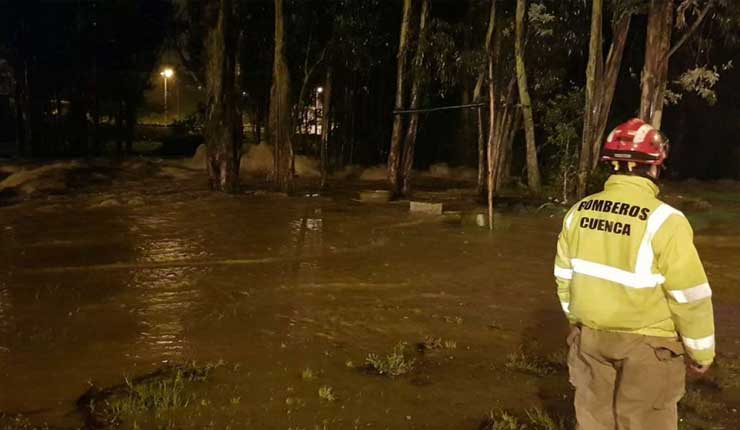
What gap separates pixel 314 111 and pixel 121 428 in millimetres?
31066

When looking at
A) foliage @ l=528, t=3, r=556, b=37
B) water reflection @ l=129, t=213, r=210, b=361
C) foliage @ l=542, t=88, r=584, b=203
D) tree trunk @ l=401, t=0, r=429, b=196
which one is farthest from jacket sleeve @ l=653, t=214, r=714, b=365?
tree trunk @ l=401, t=0, r=429, b=196

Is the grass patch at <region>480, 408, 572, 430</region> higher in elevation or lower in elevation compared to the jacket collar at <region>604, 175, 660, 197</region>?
lower

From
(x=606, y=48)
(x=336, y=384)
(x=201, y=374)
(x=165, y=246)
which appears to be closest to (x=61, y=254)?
(x=165, y=246)

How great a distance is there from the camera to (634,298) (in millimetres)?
3387

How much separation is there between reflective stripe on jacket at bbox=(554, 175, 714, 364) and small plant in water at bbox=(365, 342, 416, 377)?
2.85m

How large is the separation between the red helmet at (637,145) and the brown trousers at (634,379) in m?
0.84

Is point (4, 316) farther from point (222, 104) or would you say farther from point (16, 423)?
point (222, 104)

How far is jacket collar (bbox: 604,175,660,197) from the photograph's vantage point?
11.4 ft

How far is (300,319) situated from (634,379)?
5.23 m

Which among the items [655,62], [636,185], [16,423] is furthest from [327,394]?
[655,62]

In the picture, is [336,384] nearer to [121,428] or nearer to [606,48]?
[121,428]

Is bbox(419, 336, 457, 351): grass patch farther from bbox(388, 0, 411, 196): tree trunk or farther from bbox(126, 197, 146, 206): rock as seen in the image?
bbox(388, 0, 411, 196): tree trunk

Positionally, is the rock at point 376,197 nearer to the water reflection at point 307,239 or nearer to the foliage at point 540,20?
the water reflection at point 307,239

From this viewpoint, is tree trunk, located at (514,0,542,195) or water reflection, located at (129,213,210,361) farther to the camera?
tree trunk, located at (514,0,542,195)
